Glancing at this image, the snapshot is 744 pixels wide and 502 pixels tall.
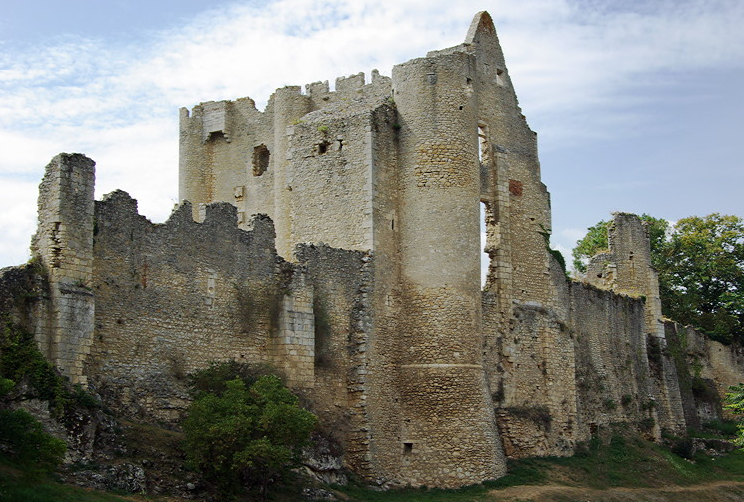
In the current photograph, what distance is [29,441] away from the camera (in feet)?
56.6

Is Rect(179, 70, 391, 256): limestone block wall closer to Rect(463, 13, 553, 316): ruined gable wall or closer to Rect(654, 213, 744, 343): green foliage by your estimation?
Rect(463, 13, 553, 316): ruined gable wall

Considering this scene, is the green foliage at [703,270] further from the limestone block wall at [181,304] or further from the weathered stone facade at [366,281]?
the limestone block wall at [181,304]

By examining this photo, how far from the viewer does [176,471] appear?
20.8 metres

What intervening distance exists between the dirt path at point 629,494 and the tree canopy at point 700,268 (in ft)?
56.0

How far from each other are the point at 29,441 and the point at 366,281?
12.3 metres

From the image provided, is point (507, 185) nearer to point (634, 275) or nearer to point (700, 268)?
point (634, 275)

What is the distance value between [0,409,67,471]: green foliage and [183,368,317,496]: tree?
381 cm

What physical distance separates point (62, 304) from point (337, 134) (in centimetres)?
1120

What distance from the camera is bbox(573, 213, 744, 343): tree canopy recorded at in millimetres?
50969

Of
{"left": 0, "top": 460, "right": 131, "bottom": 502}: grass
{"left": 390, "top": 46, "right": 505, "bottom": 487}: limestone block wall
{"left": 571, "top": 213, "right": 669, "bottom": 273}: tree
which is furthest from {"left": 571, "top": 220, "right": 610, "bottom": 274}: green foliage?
{"left": 0, "top": 460, "right": 131, "bottom": 502}: grass

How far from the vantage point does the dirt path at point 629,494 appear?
88.7ft

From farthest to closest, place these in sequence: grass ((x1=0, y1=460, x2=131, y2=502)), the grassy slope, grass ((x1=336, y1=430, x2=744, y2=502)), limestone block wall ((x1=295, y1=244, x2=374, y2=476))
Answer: limestone block wall ((x1=295, y1=244, x2=374, y2=476)) < grass ((x1=336, y1=430, x2=744, y2=502)) < the grassy slope < grass ((x1=0, y1=460, x2=131, y2=502))

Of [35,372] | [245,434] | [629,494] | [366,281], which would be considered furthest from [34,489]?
[629,494]

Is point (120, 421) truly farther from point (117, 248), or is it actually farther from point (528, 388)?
point (528, 388)
